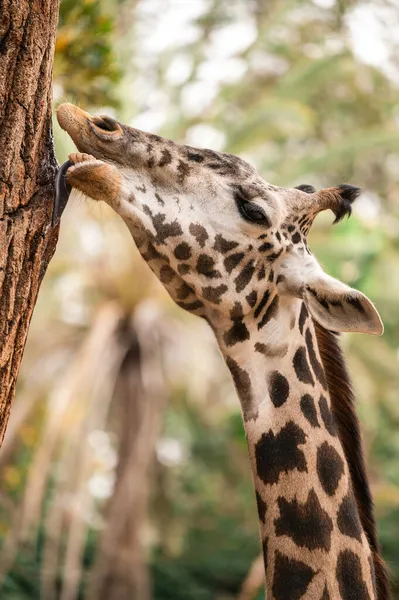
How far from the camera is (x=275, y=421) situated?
3477 mm

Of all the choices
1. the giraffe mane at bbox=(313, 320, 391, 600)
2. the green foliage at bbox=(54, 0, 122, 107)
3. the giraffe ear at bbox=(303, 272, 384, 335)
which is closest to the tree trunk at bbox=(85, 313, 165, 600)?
the green foliage at bbox=(54, 0, 122, 107)

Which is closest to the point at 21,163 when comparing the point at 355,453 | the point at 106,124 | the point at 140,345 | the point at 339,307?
the point at 106,124

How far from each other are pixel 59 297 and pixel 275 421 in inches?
358

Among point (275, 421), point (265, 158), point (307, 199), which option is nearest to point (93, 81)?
point (307, 199)

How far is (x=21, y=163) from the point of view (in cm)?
294

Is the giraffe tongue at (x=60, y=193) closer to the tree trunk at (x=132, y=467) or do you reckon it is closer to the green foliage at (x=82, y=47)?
the green foliage at (x=82, y=47)

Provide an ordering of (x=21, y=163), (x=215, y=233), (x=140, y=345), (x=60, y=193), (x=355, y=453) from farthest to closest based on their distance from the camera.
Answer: (x=140, y=345)
(x=355, y=453)
(x=215, y=233)
(x=60, y=193)
(x=21, y=163)

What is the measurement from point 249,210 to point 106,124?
68 centimetres

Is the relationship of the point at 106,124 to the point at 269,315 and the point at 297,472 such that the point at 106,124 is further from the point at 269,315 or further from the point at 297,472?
the point at 297,472

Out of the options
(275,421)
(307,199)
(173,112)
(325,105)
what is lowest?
(275,421)

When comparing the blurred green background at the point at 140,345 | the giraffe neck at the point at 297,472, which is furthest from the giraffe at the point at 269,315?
the blurred green background at the point at 140,345

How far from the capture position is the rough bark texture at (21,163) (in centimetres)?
290

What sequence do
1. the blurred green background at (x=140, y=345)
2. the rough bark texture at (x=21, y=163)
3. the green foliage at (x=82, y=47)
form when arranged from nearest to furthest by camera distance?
the rough bark texture at (x=21, y=163)
the green foliage at (x=82, y=47)
the blurred green background at (x=140, y=345)

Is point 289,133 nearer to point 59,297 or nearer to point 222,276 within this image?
point 59,297
